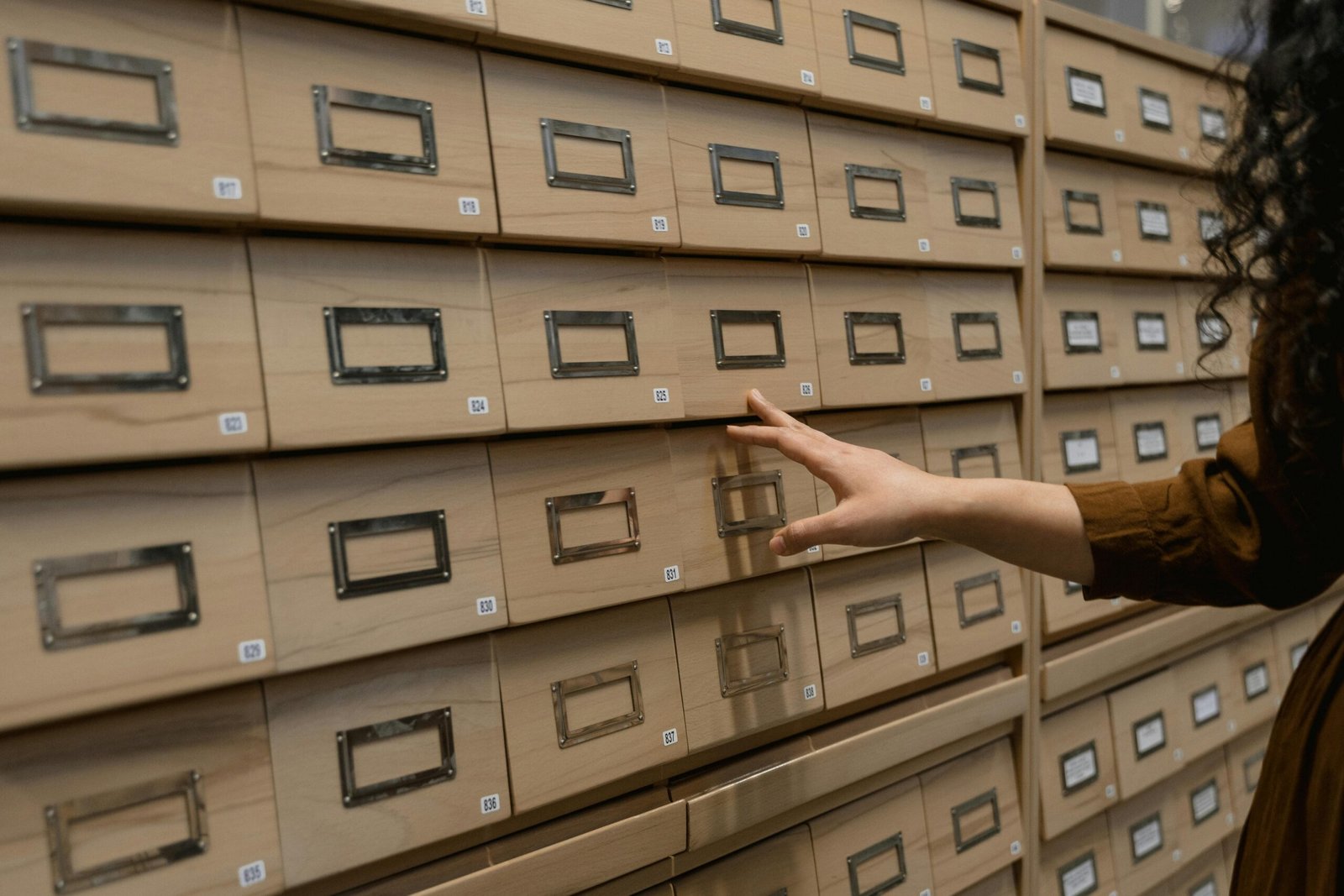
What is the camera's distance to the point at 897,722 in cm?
164

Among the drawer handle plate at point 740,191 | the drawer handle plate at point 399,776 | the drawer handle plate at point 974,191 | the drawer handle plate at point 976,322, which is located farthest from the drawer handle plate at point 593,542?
the drawer handle plate at point 974,191

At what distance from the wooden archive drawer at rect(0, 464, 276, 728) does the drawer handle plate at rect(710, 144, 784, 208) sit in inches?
30.2

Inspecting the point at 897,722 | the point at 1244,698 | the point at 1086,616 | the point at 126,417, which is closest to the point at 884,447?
the point at 897,722

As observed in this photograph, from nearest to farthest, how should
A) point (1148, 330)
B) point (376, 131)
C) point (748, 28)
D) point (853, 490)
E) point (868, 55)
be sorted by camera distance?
point (376, 131) → point (853, 490) → point (748, 28) → point (868, 55) → point (1148, 330)

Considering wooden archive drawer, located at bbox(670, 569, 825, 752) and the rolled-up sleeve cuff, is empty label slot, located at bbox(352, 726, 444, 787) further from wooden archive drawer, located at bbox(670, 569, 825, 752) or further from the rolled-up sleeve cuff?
the rolled-up sleeve cuff

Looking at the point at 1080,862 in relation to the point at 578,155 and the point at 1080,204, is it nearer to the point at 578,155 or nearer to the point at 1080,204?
the point at 1080,204

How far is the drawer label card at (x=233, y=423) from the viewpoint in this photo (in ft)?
3.21

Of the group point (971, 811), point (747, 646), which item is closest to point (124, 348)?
point (747, 646)

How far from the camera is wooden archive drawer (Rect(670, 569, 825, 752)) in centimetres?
139

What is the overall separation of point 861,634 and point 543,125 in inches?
37.5

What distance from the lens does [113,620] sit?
0.92m

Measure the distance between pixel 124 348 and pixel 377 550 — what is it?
1.10 feet

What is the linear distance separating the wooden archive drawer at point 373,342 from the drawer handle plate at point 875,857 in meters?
0.98

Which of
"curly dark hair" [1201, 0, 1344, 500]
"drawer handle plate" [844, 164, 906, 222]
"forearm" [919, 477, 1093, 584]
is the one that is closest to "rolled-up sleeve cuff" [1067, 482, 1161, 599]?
"forearm" [919, 477, 1093, 584]
